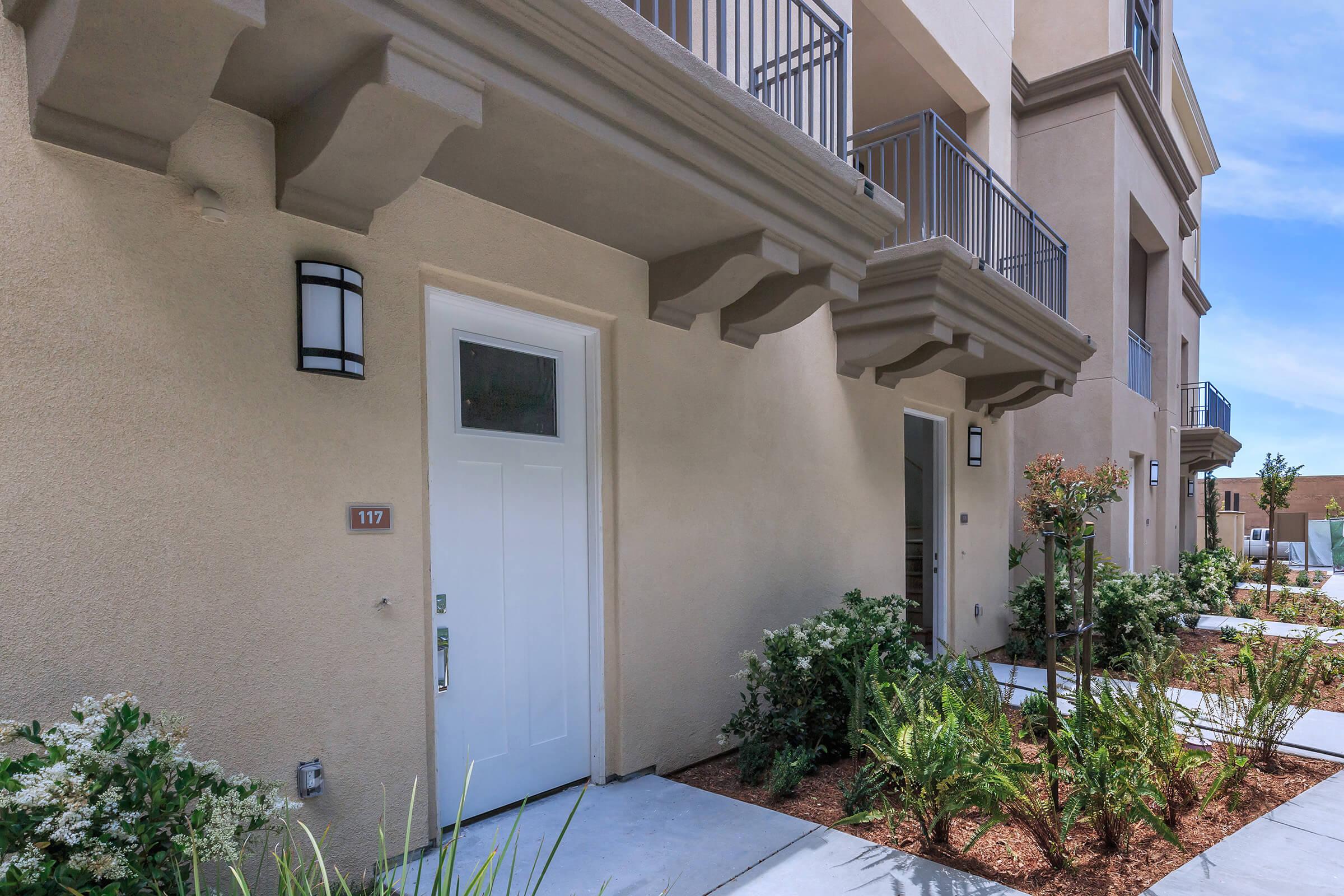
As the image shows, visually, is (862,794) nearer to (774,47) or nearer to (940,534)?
(774,47)

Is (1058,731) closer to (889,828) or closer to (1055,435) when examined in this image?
(889,828)

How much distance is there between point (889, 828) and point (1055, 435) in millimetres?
8364

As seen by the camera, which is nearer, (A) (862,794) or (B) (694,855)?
(B) (694,855)

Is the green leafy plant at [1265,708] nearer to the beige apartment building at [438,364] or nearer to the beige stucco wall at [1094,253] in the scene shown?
the beige apartment building at [438,364]

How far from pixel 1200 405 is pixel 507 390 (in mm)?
18404

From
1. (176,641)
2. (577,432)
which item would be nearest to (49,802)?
(176,641)

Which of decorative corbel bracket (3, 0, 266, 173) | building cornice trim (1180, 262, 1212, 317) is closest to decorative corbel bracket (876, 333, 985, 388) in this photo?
decorative corbel bracket (3, 0, 266, 173)

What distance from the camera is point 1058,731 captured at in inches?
164

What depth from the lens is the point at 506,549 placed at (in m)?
4.01

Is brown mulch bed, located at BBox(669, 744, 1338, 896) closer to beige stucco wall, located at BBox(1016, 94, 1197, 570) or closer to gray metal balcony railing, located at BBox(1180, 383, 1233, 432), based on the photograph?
beige stucco wall, located at BBox(1016, 94, 1197, 570)

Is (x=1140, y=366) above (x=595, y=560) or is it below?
above

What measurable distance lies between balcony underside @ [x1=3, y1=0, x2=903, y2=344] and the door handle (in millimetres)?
1841

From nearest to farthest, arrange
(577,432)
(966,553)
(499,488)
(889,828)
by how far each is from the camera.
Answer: (889,828)
(499,488)
(577,432)
(966,553)

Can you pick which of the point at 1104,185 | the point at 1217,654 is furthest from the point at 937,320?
the point at 1104,185
